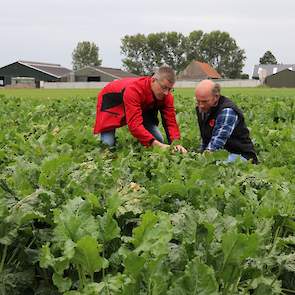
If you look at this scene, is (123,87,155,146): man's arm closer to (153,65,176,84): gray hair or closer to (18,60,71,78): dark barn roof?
(153,65,176,84): gray hair

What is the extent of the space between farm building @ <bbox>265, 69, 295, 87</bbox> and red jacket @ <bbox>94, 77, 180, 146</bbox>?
6827 cm

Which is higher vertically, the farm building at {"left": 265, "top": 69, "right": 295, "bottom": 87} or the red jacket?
the red jacket

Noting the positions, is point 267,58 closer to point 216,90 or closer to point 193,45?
point 193,45

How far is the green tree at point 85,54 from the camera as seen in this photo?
128500 millimetres

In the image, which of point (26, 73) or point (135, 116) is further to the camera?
point (26, 73)

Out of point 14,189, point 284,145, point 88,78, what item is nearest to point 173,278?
point 14,189

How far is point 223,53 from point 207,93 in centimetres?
11327

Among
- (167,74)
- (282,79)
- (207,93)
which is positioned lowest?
(282,79)

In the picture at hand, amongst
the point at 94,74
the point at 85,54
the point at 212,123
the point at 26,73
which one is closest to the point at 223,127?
the point at 212,123

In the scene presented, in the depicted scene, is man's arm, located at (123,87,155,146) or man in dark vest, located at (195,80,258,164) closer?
man in dark vest, located at (195,80,258,164)

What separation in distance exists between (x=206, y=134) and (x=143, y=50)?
355 feet

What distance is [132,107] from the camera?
277 inches

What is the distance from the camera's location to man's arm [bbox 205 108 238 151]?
649cm

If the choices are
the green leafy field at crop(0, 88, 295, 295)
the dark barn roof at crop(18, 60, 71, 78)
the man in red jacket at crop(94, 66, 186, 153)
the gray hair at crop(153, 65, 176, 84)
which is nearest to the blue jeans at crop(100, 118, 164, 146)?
the man in red jacket at crop(94, 66, 186, 153)
